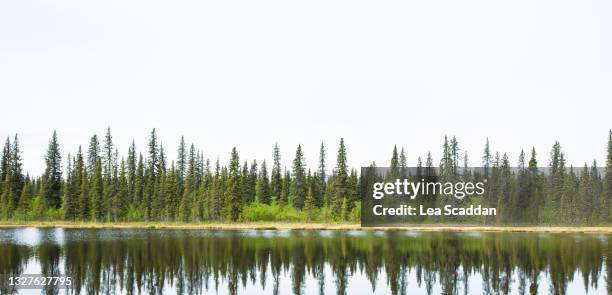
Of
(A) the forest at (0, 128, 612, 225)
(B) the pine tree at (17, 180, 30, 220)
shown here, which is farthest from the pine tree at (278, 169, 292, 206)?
(B) the pine tree at (17, 180, 30, 220)

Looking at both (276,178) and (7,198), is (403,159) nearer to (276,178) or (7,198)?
(276,178)

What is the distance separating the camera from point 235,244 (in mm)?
72312

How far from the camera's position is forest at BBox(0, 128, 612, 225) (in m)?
133

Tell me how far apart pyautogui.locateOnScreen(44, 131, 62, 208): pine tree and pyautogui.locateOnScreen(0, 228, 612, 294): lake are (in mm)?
78728

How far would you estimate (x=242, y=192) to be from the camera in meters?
143

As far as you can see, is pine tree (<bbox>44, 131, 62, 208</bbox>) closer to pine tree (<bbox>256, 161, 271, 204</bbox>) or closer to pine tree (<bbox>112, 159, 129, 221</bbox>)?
pine tree (<bbox>112, 159, 129, 221</bbox>)

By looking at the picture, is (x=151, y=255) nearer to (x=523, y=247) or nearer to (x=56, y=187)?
(x=523, y=247)

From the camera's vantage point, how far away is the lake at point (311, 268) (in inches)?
1580

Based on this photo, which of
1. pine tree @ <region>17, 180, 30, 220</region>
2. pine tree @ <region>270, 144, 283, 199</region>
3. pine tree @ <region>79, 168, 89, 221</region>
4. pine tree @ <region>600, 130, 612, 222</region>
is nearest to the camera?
pine tree @ <region>600, 130, 612, 222</region>

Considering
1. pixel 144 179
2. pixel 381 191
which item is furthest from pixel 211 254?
pixel 144 179

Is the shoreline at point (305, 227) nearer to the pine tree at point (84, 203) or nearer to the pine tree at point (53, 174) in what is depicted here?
the pine tree at point (84, 203)

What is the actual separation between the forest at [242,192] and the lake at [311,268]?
64315 mm

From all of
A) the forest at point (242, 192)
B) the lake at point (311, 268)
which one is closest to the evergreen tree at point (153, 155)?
the forest at point (242, 192)

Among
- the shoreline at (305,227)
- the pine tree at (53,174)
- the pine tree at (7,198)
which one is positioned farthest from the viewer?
the pine tree at (53,174)
